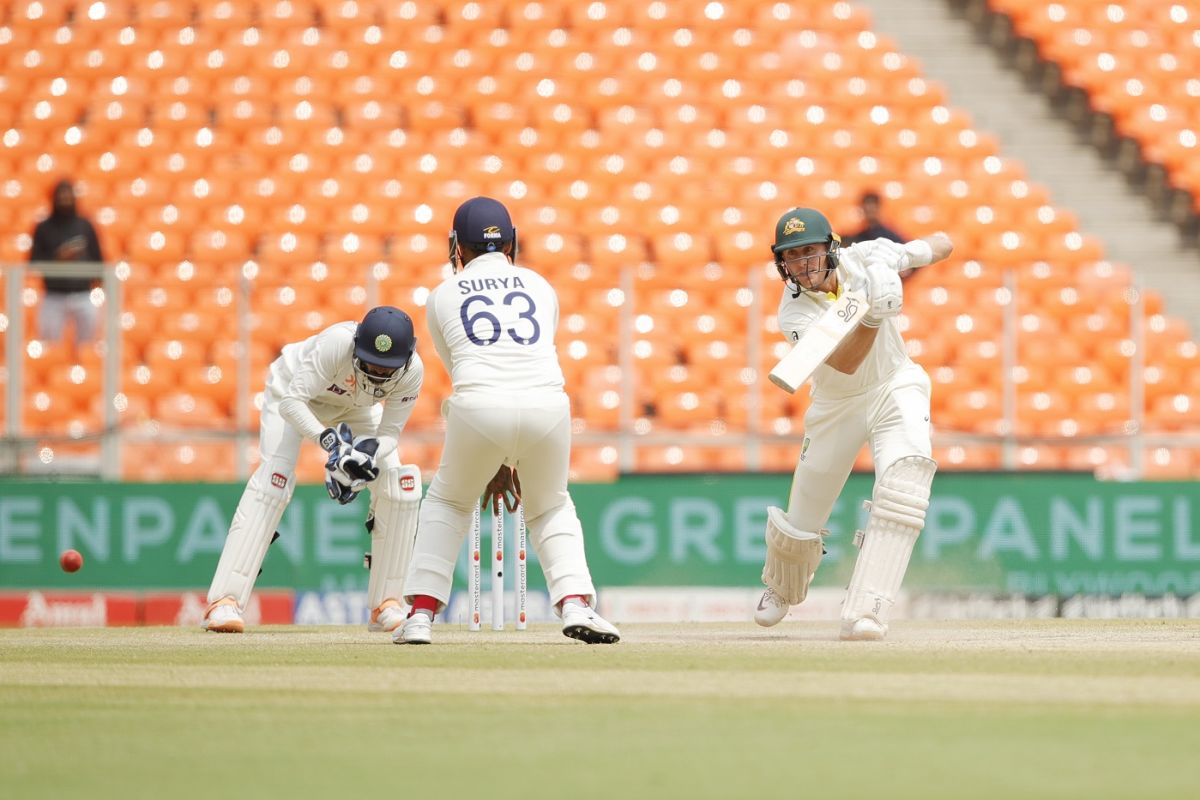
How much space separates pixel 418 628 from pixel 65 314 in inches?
227

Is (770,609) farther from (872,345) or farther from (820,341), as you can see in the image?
(820,341)

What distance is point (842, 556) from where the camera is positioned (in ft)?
41.4

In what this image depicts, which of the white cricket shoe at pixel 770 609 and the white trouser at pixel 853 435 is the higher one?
the white trouser at pixel 853 435

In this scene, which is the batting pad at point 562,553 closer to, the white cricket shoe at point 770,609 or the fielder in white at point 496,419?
the fielder in white at point 496,419

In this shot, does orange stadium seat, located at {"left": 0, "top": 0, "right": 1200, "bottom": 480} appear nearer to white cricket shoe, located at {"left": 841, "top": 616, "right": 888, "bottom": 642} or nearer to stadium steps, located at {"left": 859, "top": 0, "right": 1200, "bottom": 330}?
stadium steps, located at {"left": 859, "top": 0, "right": 1200, "bottom": 330}

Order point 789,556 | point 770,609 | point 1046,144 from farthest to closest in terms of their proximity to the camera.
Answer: point 1046,144
point 770,609
point 789,556

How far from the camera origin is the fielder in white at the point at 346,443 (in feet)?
28.7

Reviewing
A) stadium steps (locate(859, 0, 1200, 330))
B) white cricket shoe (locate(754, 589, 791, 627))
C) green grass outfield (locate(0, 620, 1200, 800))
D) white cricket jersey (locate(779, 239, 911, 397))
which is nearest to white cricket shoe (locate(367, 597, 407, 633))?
green grass outfield (locate(0, 620, 1200, 800))

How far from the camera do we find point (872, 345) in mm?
8359

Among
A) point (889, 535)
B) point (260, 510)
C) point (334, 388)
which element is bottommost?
point (889, 535)

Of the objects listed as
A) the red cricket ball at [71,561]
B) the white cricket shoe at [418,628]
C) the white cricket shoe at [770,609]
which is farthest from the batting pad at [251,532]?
the white cricket shoe at [770,609]

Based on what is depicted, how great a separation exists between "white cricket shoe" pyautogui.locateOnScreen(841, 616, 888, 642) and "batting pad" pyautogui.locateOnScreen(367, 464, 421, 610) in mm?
2334

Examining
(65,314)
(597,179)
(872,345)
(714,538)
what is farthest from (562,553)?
(597,179)

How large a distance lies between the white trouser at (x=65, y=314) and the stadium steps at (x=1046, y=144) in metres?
8.92
